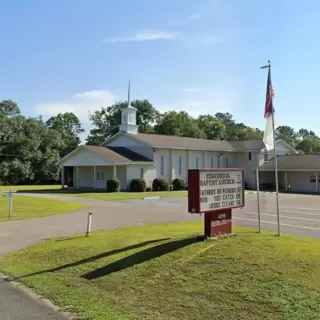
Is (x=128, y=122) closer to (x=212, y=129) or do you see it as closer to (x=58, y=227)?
(x=58, y=227)

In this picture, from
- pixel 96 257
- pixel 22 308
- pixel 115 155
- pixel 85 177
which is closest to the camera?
pixel 22 308

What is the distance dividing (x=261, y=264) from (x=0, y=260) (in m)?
6.01

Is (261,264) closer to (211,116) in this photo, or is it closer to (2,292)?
(2,292)

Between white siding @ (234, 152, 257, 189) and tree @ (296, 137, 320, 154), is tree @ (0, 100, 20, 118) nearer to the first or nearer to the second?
white siding @ (234, 152, 257, 189)

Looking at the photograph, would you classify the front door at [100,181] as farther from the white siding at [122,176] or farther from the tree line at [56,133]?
the tree line at [56,133]

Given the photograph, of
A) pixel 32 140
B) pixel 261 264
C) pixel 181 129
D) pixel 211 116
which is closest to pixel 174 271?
pixel 261 264

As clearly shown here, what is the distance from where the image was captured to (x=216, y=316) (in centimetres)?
553

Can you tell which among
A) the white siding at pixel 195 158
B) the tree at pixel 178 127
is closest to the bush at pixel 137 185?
the white siding at pixel 195 158

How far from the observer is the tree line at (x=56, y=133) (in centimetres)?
5900

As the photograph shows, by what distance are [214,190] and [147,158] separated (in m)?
32.9

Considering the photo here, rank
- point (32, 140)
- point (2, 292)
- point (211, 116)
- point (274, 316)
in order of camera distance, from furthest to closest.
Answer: point (211, 116)
point (32, 140)
point (2, 292)
point (274, 316)

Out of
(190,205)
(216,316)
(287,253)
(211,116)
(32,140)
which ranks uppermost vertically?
(211,116)

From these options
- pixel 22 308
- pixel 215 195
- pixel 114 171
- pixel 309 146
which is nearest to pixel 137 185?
pixel 114 171

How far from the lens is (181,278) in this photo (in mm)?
6969
